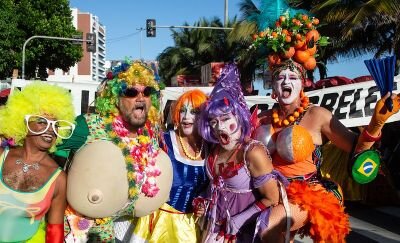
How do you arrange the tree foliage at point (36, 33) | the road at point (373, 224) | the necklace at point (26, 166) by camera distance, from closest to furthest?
the necklace at point (26, 166) → the road at point (373, 224) → the tree foliage at point (36, 33)

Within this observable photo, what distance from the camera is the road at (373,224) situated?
5.78m

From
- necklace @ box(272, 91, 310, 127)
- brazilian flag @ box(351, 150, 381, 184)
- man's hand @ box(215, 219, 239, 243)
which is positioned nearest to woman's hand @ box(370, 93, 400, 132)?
brazilian flag @ box(351, 150, 381, 184)

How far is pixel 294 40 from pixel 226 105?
767mm

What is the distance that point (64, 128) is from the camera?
2.46m

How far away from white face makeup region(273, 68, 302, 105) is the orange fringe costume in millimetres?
617

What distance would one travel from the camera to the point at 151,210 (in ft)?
9.74

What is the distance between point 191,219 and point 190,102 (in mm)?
798

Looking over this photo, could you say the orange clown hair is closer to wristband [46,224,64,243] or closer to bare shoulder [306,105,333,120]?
bare shoulder [306,105,333,120]

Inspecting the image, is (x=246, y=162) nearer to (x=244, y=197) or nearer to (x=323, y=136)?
(x=244, y=197)

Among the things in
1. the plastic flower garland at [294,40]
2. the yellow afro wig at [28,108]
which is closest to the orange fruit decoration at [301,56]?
the plastic flower garland at [294,40]

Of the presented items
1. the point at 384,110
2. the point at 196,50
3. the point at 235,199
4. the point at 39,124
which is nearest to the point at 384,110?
the point at 384,110

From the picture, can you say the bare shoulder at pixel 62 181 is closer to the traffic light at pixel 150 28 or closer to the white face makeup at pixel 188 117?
the white face makeup at pixel 188 117

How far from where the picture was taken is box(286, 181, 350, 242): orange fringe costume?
114 inches

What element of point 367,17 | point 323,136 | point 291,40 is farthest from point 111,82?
point 367,17
